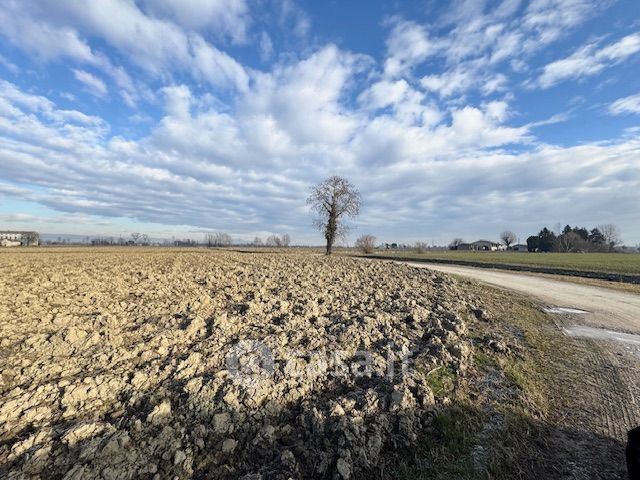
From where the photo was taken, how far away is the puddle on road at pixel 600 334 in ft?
29.9

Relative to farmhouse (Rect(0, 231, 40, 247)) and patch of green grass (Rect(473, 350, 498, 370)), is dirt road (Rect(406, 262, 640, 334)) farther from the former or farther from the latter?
farmhouse (Rect(0, 231, 40, 247))

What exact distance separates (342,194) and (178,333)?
38769mm

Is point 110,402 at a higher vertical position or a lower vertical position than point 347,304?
lower

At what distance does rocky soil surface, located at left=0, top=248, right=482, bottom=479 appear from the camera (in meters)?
3.96

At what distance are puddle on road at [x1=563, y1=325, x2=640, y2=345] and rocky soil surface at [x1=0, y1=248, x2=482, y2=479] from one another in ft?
12.8

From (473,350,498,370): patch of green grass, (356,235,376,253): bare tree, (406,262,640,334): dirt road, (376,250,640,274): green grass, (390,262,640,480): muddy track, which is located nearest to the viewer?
(390,262,640,480): muddy track

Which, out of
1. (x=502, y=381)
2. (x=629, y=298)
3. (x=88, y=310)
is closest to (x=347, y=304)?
(x=502, y=381)

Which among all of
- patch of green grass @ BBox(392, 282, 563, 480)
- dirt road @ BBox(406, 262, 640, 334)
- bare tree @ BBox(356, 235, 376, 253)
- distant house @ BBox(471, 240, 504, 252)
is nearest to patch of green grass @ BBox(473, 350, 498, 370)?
patch of green grass @ BBox(392, 282, 563, 480)

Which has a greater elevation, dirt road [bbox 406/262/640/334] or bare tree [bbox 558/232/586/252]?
bare tree [bbox 558/232/586/252]

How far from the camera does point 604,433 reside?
483 cm

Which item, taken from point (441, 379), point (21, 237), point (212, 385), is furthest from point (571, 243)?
point (21, 237)

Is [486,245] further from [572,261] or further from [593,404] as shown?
Result: [593,404]

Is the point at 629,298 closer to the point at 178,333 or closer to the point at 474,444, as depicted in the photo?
the point at 474,444

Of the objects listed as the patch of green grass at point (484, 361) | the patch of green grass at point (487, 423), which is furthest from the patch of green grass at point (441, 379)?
the patch of green grass at point (484, 361)
